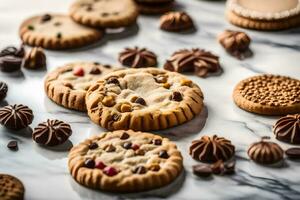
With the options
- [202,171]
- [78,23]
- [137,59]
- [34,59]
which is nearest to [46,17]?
[78,23]

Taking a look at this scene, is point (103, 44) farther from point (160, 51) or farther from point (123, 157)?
point (123, 157)

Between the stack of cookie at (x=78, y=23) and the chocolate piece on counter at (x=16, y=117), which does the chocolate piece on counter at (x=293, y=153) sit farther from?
the stack of cookie at (x=78, y=23)

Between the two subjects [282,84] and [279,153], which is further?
[282,84]

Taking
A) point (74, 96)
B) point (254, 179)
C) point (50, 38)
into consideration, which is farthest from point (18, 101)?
point (254, 179)

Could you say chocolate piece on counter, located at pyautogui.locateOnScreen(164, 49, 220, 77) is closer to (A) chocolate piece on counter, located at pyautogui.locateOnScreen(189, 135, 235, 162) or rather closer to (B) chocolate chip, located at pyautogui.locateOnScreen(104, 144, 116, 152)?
(A) chocolate piece on counter, located at pyautogui.locateOnScreen(189, 135, 235, 162)

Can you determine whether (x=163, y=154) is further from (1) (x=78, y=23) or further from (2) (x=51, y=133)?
(1) (x=78, y=23)

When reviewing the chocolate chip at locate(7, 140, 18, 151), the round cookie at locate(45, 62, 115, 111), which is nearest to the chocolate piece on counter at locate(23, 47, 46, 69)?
the round cookie at locate(45, 62, 115, 111)
